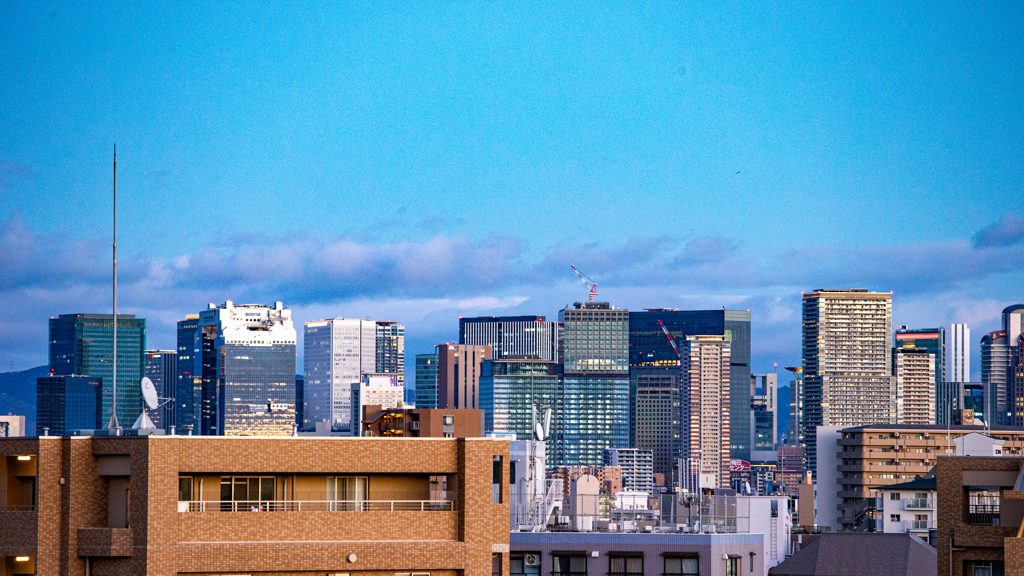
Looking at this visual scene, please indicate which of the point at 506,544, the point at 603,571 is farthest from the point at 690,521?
the point at 506,544

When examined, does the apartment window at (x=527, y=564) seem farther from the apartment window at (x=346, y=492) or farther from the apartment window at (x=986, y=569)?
the apartment window at (x=346, y=492)

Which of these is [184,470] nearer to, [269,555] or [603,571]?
[269,555]

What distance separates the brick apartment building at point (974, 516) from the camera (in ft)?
176

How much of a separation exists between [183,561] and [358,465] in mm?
6100

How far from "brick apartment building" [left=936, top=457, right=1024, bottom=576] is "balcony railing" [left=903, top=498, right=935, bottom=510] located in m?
90.6

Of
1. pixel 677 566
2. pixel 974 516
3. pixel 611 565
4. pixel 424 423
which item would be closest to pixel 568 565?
pixel 611 565

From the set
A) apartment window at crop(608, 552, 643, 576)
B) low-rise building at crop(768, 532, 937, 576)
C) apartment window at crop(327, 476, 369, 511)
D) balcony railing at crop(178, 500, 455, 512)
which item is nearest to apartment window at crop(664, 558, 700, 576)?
apartment window at crop(608, 552, 643, 576)

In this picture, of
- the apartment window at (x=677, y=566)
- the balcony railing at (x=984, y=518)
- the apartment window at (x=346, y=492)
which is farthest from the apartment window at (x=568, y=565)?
the apartment window at (x=346, y=492)

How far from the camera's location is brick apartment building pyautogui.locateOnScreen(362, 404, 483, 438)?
17725 cm

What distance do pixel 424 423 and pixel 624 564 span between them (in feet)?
350

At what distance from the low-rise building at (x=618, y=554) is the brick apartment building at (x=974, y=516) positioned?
18.8 m

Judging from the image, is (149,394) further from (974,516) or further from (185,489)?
(974,516)

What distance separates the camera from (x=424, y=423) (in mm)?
177000

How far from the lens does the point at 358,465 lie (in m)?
46.0
